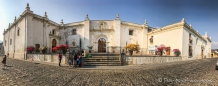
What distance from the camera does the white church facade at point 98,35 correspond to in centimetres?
1747

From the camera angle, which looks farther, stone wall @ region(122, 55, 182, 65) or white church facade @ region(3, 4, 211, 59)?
white church facade @ region(3, 4, 211, 59)

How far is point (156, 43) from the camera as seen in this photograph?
2127 centimetres

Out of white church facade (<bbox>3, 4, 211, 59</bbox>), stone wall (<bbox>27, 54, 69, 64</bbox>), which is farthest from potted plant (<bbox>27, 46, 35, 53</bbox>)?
white church facade (<bbox>3, 4, 211, 59</bbox>)

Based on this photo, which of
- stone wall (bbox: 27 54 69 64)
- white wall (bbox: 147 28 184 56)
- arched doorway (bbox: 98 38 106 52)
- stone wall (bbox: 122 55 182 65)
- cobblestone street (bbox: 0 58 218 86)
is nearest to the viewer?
cobblestone street (bbox: 0 58 218 86)

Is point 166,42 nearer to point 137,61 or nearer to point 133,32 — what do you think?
point 133,32

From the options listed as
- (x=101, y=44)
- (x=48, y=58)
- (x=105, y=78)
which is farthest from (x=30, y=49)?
(x=105, y=78)

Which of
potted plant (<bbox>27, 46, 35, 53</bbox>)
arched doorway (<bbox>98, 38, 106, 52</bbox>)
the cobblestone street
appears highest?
arched doorway (<bbox>98, 38, 106, 52</bbox>)

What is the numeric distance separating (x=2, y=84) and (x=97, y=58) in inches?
327

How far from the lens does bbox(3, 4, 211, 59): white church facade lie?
1747 centimetres

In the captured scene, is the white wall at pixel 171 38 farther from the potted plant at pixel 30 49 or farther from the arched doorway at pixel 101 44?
the potted plant at pixel 30 49

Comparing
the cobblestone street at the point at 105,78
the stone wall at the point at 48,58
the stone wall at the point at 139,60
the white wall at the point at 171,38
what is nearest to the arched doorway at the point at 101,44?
the stone wall at the point at 48,58

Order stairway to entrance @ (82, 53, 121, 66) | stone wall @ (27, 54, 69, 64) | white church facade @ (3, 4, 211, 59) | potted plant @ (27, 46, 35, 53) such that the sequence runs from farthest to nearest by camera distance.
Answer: white church facade @ (3, 4, 211, 59)
potted plant @ (27, 46, 35, 53)
stone wall @ (27, 54, 69, 64)
stairway to entrance @ (82, 53, 121, 66)

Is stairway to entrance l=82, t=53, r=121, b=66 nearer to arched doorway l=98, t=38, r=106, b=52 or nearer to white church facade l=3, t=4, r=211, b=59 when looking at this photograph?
white church facade l=3, t=4, r=211, b=59

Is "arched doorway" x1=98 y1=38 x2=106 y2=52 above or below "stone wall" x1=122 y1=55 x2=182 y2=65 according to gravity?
above
